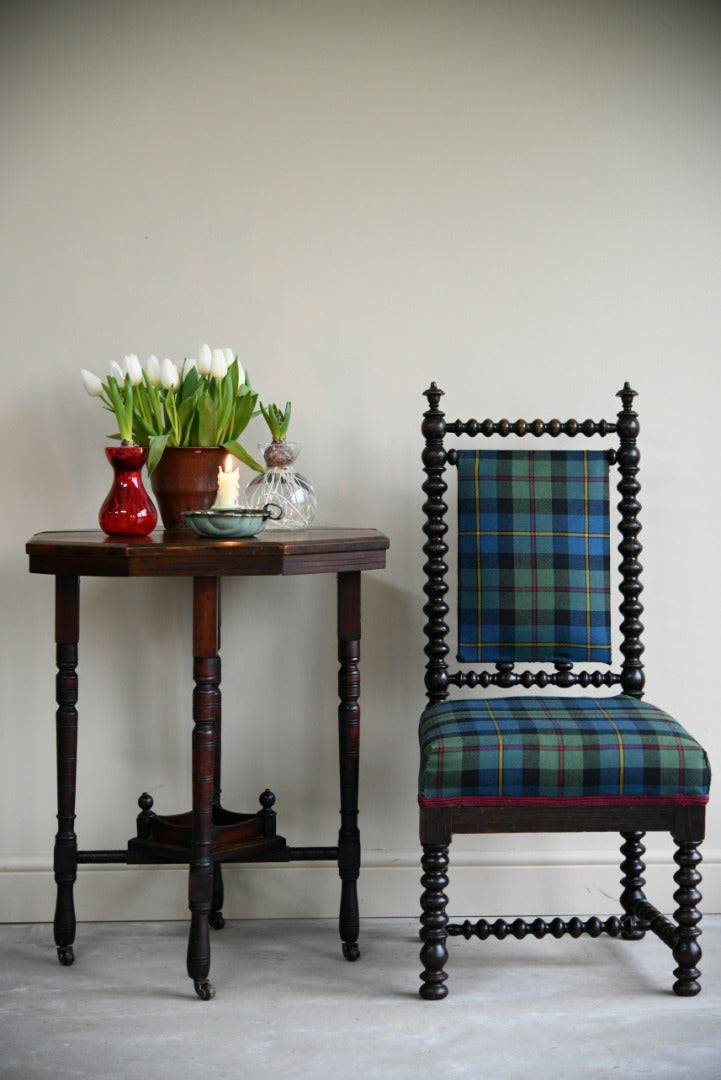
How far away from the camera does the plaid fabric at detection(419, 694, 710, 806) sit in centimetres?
209

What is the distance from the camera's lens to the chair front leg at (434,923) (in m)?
2.15

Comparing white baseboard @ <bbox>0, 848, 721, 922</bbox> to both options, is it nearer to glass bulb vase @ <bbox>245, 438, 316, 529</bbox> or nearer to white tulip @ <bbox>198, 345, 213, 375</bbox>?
glass bulb vase @ <bbox>245, 438, 316, 529</bbox>

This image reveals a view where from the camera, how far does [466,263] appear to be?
267 cm

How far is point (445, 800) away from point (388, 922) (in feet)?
2.19

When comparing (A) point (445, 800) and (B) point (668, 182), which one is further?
(B) point (668, 182)

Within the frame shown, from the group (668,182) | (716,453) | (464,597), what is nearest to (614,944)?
(464,597)

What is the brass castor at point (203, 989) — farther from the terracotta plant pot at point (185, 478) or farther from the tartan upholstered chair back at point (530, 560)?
the terracotta plant pot at point (185, 478)

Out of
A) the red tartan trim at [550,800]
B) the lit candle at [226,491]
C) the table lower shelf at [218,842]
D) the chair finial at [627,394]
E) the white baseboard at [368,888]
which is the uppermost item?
the chair finial at [627,394]

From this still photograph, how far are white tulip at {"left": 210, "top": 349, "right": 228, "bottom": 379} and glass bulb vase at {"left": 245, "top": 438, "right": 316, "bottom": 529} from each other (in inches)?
7.3

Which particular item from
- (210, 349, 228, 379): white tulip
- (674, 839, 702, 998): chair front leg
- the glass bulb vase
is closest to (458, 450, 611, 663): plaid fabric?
the glass bulb vase

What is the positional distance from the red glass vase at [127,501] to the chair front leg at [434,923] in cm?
88

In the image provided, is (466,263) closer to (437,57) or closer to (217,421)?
(437,57)

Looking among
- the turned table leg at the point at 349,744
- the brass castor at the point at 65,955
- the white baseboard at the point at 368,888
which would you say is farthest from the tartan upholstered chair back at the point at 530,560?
the brass castor at the point at 65,955

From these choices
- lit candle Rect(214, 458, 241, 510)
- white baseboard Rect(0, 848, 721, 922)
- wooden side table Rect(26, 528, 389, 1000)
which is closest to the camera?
wooden side table Rect(26, 528, 389, 1000)
